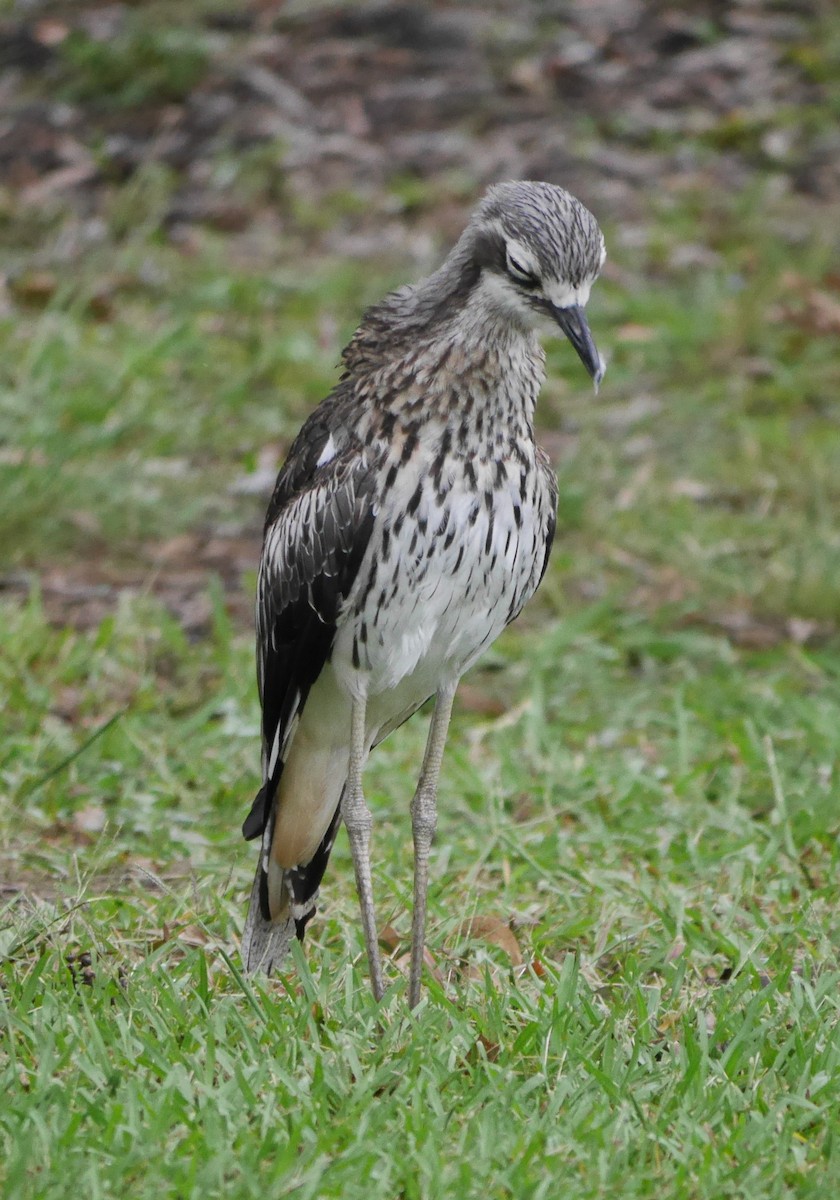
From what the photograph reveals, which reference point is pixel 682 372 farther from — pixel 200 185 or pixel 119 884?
pixel 119 884

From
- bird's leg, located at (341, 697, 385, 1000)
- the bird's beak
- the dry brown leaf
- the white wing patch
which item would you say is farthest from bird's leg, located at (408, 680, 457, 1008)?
the bird's beak

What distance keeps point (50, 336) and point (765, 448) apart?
3.51 meters

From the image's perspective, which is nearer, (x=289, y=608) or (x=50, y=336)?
(x=289, y=608)

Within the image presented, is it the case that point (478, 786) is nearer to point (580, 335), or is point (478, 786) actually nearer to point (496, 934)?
point (496, 934)

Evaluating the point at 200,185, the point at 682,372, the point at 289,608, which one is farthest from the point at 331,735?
the point at 200,185

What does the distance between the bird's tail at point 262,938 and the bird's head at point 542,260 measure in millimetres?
1604

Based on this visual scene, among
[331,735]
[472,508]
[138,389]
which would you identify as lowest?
[138,389]

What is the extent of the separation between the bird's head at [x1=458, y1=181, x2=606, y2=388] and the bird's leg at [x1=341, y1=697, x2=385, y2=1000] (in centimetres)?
105

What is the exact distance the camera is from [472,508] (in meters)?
4.15

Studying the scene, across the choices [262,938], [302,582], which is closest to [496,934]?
[262,938]

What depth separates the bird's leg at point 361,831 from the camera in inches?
166

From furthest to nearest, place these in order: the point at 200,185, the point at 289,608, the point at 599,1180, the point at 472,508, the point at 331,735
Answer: the point at 200,185 < the point at 331,735 < the point at 289,608 < the point at 472,508 < the point at 599,1180

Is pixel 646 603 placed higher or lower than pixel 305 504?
lower

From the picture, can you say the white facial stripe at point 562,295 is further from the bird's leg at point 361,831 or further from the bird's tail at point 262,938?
the bird's tail at point 262,938
